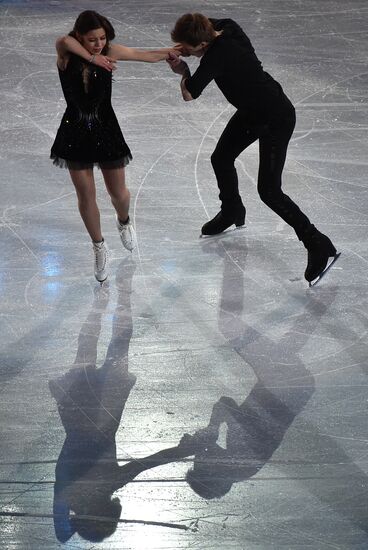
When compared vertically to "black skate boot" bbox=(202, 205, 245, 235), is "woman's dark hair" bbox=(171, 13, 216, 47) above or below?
above

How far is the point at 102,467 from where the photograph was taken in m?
3.53

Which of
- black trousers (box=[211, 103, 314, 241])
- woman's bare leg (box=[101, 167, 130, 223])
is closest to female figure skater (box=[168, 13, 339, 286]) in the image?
black trousers (box=[211, 103, 314, 241])

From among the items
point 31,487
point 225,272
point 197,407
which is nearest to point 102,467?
point 31,487

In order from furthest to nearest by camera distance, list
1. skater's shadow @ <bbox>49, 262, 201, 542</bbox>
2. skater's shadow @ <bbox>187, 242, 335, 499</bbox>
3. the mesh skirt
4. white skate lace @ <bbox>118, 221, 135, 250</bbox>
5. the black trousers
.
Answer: white skate lace @ <bbox>118, 221, 135, 250</bbox>, the black trousers, the mesh skirt, skater's shadow @ <bbox>187, 242, 335, 499</bbox>, skater's shadow @ <bbox>49, 262, 201, 542</bbox>

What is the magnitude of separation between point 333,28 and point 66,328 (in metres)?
5.48

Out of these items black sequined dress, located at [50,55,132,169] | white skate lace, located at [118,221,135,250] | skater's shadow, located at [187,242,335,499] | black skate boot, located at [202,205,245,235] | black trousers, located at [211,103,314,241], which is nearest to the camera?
skater's shadow, located at [187,242,335,499]

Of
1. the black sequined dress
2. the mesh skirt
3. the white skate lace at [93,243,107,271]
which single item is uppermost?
the black sequined dress

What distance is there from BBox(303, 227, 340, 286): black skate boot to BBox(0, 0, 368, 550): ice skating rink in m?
0.10

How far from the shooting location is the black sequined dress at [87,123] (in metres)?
4.50

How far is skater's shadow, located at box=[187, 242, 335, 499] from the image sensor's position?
3.51 metres

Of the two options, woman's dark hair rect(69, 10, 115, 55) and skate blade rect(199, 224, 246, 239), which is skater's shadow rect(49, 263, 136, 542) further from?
woman's dark hair rect(69, 10, 115, 55)

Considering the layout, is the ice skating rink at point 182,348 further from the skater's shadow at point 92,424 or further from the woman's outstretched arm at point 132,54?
the woman's outstretched arm at point 132,54

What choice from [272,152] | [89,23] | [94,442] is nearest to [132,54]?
[89,23]

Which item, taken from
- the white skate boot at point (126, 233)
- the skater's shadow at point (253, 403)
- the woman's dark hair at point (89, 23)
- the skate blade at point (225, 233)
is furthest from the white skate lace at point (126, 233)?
the woman's dark hair at point (89, 23)
